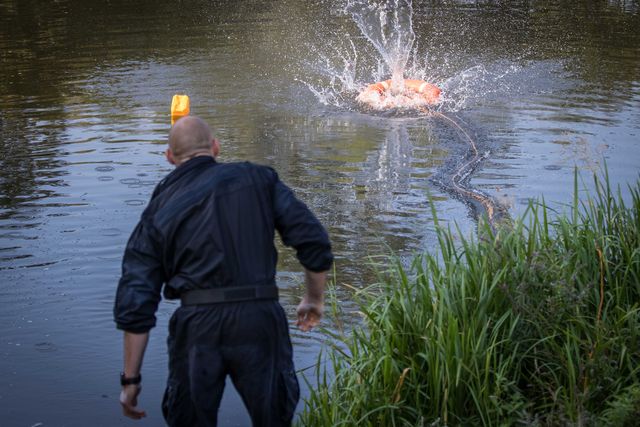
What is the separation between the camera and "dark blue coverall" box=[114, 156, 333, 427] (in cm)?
→ 409

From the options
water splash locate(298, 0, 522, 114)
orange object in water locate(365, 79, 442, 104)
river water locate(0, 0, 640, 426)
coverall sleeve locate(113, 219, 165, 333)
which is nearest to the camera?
coverall sleeve locate(113, 219, 165, 333)

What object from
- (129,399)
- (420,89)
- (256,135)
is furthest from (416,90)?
(129,399)

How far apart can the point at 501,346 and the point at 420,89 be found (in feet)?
32.0

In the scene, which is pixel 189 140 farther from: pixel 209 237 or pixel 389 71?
pixel 389 71

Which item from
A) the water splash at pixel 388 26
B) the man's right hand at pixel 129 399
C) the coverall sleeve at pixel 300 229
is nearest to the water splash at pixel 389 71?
the water splash at pixel 388 26

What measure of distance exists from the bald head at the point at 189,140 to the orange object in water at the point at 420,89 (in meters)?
10.4

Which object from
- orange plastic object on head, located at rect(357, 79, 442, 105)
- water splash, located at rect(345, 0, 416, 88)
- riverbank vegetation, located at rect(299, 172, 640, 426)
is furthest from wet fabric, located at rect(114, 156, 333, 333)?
water splash, located at rect(345, 0, 416, 88)

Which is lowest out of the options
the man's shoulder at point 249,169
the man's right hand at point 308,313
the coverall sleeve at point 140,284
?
the man's right hand at point 308,313

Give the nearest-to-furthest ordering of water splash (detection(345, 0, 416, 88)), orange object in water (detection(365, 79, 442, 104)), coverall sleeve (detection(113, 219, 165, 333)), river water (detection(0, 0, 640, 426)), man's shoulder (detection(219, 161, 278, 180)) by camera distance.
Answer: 1. coverall sleeve (detection(113, 219, 165, 333))
2. man's shoulder (detection(219, 161, 278, 180))
3. river water (detection(0, 0, 640, 426))
4. orange object in water (detection(365, 79, 442, 104))
5. water splash (detection(345, 0, 416, 88))

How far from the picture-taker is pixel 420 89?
14.5 metres

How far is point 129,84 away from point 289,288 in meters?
9.34

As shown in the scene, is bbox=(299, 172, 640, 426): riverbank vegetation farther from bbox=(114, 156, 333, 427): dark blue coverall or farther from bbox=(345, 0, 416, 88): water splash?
bbox=(345, 0, 416, 88): water splash

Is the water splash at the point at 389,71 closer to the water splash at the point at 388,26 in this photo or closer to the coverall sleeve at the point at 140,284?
the water splash at the point at 388,26

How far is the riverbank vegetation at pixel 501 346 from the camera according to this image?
480 cm
